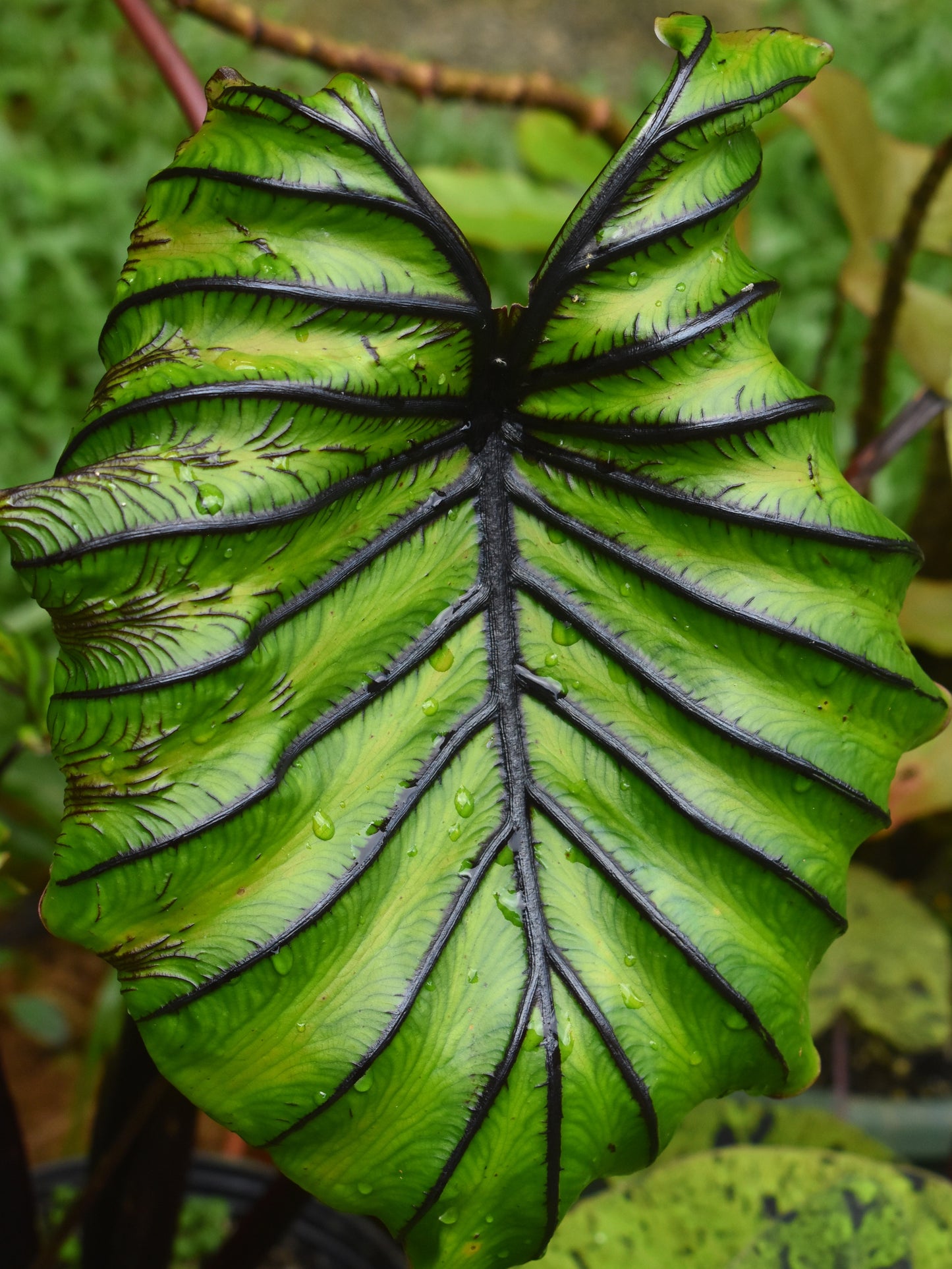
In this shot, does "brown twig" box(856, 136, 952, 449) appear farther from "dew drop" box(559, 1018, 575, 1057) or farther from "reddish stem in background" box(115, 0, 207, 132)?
"dew drop" box(559, 1018, 575, 1057)

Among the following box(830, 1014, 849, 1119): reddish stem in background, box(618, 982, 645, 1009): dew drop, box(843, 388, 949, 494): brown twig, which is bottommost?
box(830, 1014, 849, 1119): reddish stem in background

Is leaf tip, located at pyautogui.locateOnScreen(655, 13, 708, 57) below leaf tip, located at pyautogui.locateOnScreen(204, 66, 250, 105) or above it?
above

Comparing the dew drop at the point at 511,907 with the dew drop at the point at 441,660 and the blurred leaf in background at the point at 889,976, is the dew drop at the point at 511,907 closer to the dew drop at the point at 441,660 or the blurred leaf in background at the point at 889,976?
the dew drop at the point at 441,660

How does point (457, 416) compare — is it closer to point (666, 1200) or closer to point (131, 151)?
point (666, 1200)

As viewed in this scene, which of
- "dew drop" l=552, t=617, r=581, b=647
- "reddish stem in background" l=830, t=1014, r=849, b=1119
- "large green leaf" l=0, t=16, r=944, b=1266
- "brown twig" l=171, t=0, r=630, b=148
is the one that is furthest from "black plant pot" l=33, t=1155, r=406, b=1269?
"brown twig" l=171, t=0, r=630, b=148

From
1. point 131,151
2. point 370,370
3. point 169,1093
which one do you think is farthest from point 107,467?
point 131,151

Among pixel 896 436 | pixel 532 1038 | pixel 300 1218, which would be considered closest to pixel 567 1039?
pixel 532 1038


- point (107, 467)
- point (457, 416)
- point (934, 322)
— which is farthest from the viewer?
point (934, 322)
